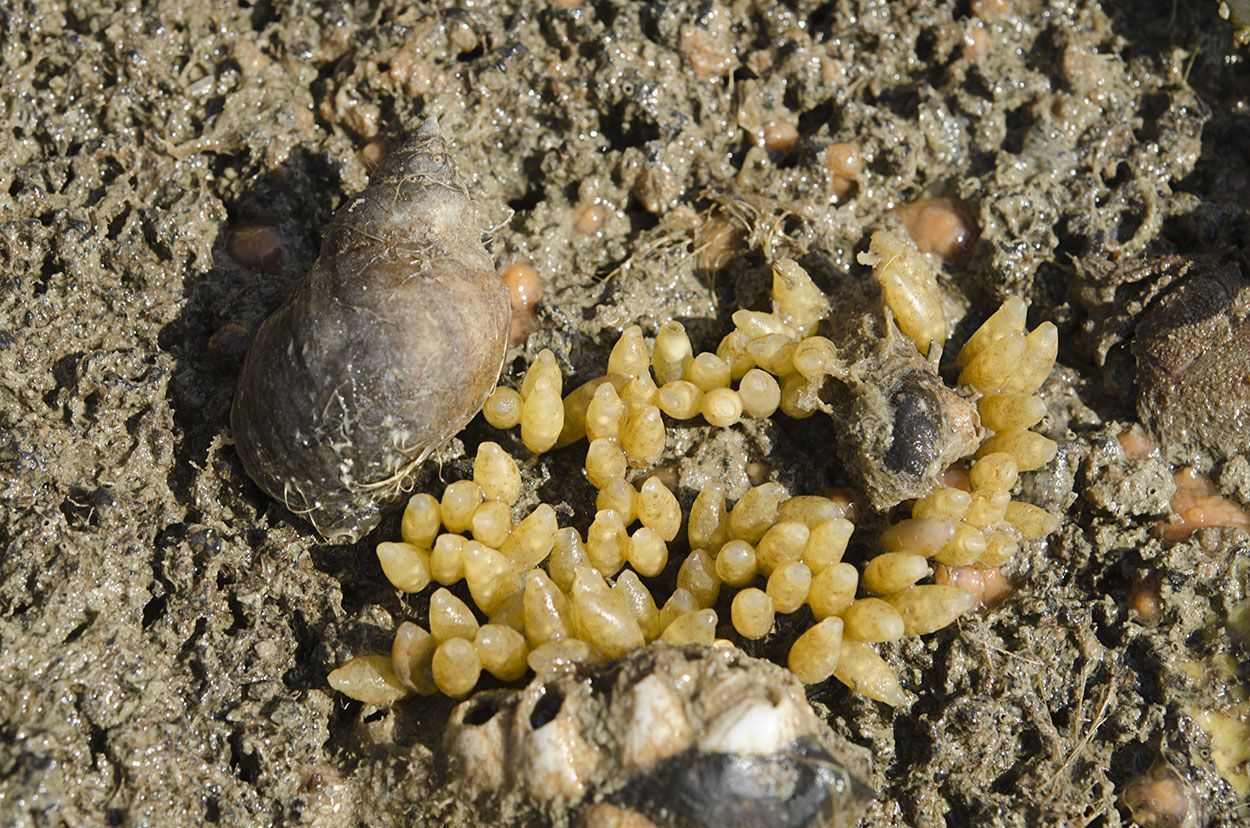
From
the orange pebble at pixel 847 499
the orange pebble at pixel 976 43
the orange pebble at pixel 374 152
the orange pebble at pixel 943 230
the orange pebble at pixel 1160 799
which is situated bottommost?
the orange pebble at pixel 1160 799

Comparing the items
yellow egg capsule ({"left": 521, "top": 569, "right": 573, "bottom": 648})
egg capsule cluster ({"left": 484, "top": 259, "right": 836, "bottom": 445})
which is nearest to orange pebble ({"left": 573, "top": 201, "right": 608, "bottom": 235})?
egg capsule cluster ({"left": 484, "top": 259, "right": 836, "bottom": 445})

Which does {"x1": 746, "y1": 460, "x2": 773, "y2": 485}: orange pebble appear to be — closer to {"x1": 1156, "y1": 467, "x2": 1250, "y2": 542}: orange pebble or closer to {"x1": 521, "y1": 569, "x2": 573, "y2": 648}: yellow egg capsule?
{"x1": 521, "y1": 569, "x2": 573, "y2": 648}: yellow egg capsule

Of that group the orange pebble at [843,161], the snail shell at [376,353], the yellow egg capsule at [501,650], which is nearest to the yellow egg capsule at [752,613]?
the yellow egg capsule at [501,650]

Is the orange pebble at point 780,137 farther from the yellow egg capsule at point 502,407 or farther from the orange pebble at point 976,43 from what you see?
the yellow egg capsule at point 502,407

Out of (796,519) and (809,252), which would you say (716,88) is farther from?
(796,519)

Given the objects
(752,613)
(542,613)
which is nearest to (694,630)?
(752,613)

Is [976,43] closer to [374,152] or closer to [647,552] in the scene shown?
[374,152]
